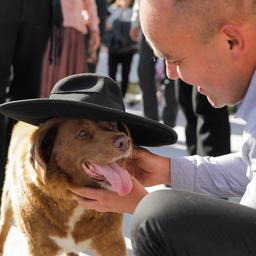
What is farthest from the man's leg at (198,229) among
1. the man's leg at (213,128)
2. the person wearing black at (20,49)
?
the person wearing black at (20,49)

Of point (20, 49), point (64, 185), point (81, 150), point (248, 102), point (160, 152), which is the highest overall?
point (20, 49)

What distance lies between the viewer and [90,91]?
236 centimetres

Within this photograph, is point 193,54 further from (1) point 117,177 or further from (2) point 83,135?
(2) point 83,135

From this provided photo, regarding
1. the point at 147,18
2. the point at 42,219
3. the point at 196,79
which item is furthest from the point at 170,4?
the point at 42,219

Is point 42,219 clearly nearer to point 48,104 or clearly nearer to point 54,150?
point 54,150

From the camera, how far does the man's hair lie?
1.80 m

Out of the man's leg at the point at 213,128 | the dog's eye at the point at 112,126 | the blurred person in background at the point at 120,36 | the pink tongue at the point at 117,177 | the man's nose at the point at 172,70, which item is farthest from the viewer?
the blurred person in background at the point at 120,36

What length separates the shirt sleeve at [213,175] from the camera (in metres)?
2.45

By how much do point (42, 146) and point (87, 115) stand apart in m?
0.24

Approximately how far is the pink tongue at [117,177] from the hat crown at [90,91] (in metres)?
0.24

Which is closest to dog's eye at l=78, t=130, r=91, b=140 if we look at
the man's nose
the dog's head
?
the dog's head

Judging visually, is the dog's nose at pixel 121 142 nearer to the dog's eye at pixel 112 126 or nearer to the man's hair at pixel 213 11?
the dog's eye at pixel 112 126

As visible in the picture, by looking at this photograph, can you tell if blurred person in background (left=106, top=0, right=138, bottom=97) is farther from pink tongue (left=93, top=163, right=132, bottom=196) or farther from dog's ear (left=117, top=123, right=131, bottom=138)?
pink tongue (left=93, top=163, right=132, bottom=196)

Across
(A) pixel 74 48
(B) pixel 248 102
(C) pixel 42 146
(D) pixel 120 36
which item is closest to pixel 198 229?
(B) pixel 248 102
